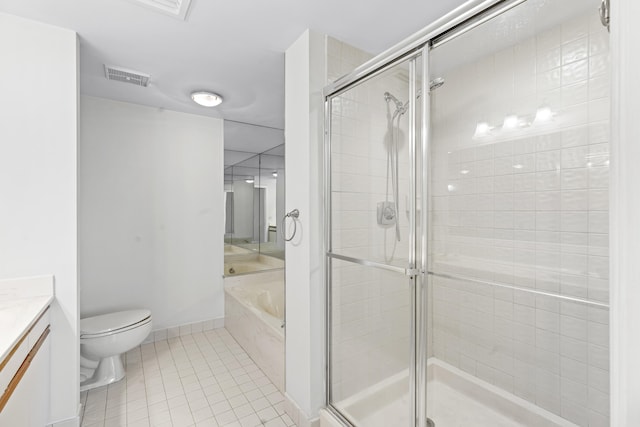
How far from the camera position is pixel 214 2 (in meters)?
1.56

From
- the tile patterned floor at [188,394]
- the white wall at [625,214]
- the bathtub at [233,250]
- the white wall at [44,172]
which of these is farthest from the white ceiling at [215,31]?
the tile patterned floor at [188,394]

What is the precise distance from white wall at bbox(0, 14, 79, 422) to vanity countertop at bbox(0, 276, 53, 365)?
5 cm

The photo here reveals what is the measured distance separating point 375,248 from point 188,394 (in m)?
1.72

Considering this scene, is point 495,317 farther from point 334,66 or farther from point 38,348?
point 38,348

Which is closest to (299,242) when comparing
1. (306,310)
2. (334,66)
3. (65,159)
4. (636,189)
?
(306,310)

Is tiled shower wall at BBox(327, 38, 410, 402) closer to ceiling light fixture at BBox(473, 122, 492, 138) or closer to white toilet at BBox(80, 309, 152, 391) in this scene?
ceiling light fixture at BBox(473, 122, 492, 138)

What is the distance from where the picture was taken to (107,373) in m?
2.27

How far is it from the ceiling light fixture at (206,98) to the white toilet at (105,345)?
1931 mm

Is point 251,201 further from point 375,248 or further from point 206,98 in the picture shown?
point 375,248

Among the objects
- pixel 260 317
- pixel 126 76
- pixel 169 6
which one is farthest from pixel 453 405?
pixel 126 76

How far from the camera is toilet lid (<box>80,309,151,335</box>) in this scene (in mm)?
2230

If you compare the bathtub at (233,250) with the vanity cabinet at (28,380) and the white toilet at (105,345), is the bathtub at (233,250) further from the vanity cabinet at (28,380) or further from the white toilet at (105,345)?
the vanity cabinet at (28,380)

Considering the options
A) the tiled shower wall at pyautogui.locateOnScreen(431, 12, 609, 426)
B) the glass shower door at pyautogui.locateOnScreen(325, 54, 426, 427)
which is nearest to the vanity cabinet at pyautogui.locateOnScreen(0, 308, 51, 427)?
the glass shower door at pyautogui.locateOnScreen(325, 54, 426, 427)

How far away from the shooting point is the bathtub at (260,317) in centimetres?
224
